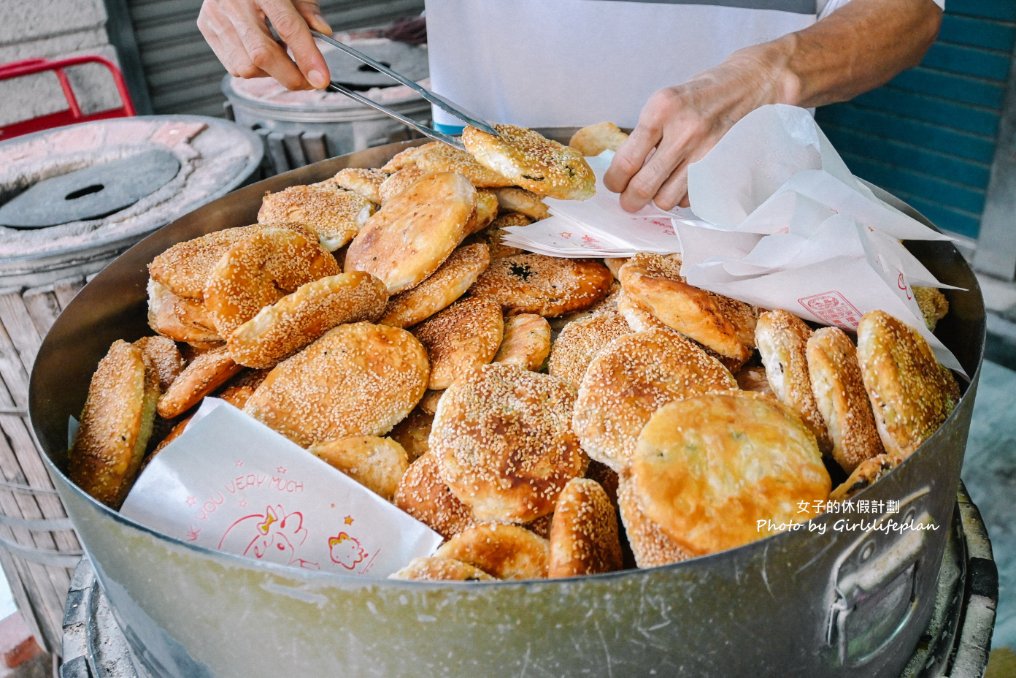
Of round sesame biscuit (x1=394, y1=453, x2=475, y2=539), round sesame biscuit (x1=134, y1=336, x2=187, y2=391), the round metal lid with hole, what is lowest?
round sesame biscuit (x1=394, y1=453, x2=475, y2=539)

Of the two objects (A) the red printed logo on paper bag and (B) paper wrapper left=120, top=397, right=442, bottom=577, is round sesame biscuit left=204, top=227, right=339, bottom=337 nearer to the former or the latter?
(B) paper wrapper left=120, top=397, right=442, bottom=577

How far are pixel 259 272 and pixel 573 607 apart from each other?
914 millimetres

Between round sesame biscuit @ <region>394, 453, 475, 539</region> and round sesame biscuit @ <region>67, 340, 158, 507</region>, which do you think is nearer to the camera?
round sesame biscuit @ <region>394, 453, 475, 539</region>

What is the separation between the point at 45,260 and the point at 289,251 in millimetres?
847

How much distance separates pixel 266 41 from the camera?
1.82 m

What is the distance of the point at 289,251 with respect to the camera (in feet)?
5.13

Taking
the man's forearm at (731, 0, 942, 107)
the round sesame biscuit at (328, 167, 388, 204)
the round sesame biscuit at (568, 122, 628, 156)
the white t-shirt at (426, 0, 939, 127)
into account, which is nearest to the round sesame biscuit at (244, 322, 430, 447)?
the round sesame biscuit at (328, 167, 388, 204)

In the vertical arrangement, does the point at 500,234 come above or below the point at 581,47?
below

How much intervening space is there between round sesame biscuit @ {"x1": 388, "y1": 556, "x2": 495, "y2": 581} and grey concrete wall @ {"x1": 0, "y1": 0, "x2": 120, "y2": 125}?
4593 mm

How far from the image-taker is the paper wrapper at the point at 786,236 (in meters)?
1.33

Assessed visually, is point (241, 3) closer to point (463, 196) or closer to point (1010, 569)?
point (463, 196)

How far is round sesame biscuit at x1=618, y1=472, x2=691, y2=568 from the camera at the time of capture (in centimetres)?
102

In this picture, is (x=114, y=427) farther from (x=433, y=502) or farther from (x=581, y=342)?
(x=581, y=342)

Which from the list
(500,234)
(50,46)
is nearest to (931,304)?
(500,234)
